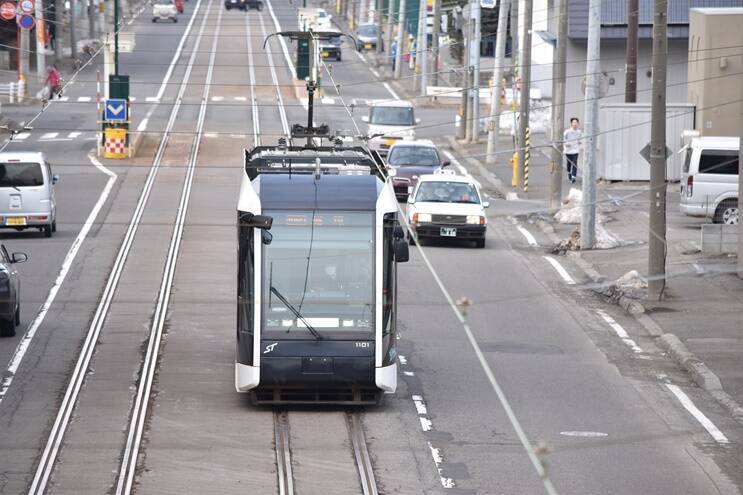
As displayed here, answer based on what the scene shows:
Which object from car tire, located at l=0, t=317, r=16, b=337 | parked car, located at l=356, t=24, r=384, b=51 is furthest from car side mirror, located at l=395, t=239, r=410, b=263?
parked car, located at l=356, t=24, r=384, b=51

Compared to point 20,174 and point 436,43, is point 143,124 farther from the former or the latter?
point 20,174

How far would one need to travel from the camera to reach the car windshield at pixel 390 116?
50250 millimetres

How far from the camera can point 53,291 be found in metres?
24.9

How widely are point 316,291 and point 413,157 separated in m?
24.2

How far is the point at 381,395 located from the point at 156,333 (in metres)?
5.49

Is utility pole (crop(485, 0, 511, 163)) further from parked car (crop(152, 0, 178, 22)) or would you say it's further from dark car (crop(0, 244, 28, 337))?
parked car (crop(152, 0, 178, 22))

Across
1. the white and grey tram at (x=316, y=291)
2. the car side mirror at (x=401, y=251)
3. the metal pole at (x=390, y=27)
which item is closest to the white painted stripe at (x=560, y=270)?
the car side mirror at (x=401, y=251)

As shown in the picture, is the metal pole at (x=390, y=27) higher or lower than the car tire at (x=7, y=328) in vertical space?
higher

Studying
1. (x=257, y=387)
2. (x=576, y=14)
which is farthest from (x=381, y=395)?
(x=576, y=14)

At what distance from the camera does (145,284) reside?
25469mm

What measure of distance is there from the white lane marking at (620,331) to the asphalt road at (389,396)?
0.38 feet

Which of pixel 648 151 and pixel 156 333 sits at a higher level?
pixel 648 151

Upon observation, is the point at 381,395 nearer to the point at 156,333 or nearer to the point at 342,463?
the point at 342,463

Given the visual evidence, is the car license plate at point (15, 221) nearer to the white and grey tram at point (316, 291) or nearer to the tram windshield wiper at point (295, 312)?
the white and grey tram at point (316, 291)
